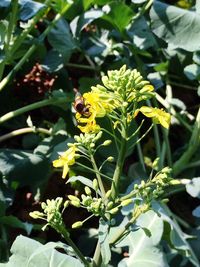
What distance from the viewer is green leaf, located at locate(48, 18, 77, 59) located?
1.69 m

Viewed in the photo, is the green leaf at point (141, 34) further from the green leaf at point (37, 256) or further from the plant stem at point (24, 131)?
the green leaf at point (37, 256)

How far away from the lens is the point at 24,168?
1489mm

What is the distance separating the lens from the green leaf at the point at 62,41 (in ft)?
5.56

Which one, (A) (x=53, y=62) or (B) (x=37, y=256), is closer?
(B) (x=37, y=256)

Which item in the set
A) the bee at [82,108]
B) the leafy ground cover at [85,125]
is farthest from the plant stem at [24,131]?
the bee at [82,108]

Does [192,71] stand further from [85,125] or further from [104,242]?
Answer: [104,242]

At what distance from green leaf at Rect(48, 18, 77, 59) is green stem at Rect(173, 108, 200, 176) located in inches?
16.2

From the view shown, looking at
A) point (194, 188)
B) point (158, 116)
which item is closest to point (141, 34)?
point (194, 188)

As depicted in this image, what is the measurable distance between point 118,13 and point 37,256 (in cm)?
80

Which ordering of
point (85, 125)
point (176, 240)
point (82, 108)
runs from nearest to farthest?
point (82, 108) → point (85, 125) → point (176, 240)

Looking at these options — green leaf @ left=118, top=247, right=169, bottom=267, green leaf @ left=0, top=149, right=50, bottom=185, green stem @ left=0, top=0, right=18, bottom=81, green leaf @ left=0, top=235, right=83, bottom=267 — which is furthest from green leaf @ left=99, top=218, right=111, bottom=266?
green stem @ left=0, top=0, right=18, bottom=81

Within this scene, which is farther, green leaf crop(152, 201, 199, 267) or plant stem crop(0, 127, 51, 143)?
plant stem crop(0, 127, 51, 143)

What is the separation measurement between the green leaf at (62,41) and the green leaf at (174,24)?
0.96 feet

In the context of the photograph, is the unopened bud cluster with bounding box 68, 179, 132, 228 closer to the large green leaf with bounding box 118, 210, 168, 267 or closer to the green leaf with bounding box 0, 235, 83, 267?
the green leaf with bounding box 0, 235, 83, 267
